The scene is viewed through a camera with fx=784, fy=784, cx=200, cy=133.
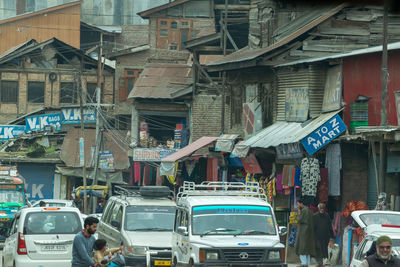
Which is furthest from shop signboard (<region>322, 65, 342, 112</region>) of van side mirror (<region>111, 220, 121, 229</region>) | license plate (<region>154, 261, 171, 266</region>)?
license plate (<region>154, 261, 171, 266</region>)

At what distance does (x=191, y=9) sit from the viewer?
174 feet

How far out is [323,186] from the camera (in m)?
21.5

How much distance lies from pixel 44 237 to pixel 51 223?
356 mm

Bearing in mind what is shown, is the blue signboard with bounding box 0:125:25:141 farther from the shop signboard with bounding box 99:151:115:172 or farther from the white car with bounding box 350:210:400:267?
the white car with bounding box 350:210:400:267

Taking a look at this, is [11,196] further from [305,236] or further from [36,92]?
[36,92]

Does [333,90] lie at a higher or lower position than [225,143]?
higher

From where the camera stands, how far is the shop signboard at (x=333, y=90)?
22.7 meters

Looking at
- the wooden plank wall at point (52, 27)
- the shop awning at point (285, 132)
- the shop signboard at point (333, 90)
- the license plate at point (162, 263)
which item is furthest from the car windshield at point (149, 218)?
the wooden plank wall at point (52, 27)

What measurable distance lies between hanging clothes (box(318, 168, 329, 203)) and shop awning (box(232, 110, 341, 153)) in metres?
1.25

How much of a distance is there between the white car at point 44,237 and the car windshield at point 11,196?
1341cm

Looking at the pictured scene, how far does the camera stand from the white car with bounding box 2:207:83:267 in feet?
49.4

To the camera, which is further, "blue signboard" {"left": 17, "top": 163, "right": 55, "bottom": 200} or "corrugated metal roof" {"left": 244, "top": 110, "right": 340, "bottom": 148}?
"blue signboard" {"left": 17, "top": 163, "right": 55, "bottom": 200}

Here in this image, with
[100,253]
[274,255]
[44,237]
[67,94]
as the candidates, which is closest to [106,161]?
[67,94]

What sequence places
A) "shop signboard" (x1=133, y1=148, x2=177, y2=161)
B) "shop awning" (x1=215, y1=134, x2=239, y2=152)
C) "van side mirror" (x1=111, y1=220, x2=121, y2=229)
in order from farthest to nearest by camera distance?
"shop signboard" (x1=133, y1=148, x2=177, y2=161) < "shop awning" (x1=215, y1=134, x2=239, y2=152) < "van side mirror" (x1=111, y1=220, x2=121, y2=229)
